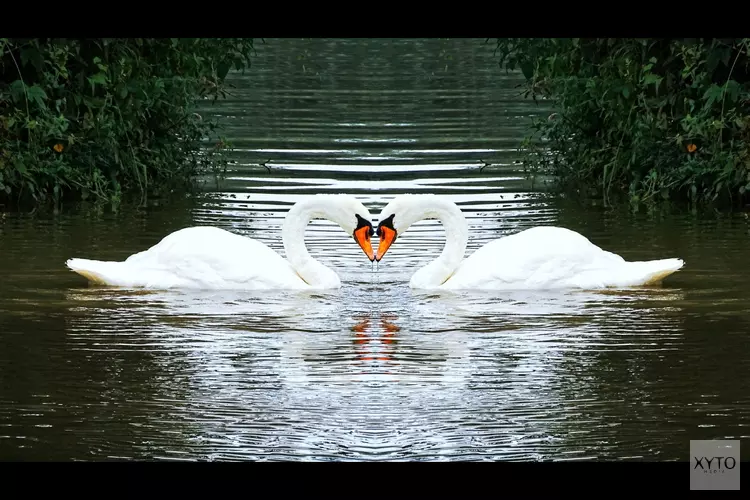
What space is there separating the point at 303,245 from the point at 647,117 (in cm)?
357

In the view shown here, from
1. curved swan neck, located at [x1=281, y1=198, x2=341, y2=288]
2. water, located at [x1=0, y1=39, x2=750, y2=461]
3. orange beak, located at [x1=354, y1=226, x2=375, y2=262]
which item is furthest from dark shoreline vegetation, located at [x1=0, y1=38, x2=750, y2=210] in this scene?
orange beak, located at [x1=354, y1=226, x2=375, y2=262]

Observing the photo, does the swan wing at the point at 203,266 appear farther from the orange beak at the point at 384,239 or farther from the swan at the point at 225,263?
the orange beak at the point at 384,239

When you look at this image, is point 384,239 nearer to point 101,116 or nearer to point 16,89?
point 16,89

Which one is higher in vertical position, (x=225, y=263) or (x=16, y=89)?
(x=16, y=89)

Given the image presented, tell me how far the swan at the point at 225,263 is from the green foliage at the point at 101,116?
2111 mm

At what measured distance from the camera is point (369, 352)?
7.88 metres

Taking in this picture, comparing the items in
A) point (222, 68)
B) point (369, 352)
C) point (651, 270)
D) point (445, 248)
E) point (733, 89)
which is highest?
point (222, 68)

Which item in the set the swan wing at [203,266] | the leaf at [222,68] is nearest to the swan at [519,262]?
the swan wing at [203,266]

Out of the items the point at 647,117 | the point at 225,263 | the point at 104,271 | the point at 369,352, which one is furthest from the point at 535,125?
the point at 369,352

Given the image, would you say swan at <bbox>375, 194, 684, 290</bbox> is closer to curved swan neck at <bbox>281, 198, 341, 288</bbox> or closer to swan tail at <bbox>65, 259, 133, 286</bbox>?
curved swan neck at <bbox>281, 198, 341, 288</bbox>

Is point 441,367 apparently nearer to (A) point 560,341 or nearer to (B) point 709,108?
(A) point 560,341
